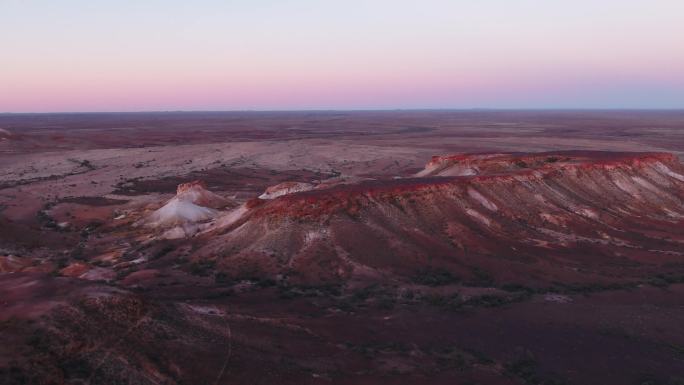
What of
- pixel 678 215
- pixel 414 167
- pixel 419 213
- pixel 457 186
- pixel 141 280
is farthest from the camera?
pixel 414 167

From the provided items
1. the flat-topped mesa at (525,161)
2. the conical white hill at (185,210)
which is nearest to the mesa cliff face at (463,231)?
the flat-topped mesa at (525,161)

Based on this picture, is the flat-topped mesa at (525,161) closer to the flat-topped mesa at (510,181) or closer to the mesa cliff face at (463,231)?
the flat-topped mesa at (510,181)

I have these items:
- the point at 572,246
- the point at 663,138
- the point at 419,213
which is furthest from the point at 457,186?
the point at 663,138

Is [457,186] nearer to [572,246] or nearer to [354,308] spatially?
[572,246]

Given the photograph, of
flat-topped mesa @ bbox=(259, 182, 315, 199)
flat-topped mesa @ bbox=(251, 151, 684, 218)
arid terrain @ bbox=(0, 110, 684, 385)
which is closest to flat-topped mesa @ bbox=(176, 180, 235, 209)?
arid terrain @ bbox=(0, 110, 684, 385)

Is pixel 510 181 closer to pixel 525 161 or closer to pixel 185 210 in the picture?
pixel 525 161

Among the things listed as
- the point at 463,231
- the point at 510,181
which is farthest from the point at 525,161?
the point at 463,231
